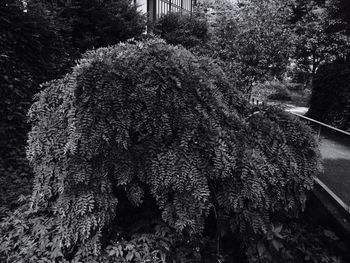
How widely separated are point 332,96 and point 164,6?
38.3 ft

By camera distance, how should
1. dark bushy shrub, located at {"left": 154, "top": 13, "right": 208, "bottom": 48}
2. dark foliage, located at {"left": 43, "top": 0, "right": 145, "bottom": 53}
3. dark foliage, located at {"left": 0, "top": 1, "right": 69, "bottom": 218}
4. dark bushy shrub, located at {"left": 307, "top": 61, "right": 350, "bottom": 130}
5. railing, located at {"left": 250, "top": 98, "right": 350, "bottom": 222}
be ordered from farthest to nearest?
dark bushy shrub, located at {"left": 154, "top": 13, "right": 208, "bottom": 48}, dark bushy shrub, located at {"left": 307, "top": 61, "right": 350, "bottom": 130}, dark foliage, located at {"left": 43, "top": 0, "right": 145, "bottom": 53}, dark foliage, located at {"left": 0, "top": 1, "right": 69, "bottom": 218}, railing, located at {"left": 250, "top": 98, "right": 350, "bottom": 222}

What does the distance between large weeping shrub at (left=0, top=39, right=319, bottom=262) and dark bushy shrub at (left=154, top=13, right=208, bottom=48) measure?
1004cm

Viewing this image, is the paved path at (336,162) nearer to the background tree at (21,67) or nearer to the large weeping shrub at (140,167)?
the large weeping shrub at (140,167)

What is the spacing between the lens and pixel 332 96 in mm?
10008

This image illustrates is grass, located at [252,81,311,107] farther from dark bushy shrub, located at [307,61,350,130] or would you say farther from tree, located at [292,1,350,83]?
tree, located at [292,1,350,83]

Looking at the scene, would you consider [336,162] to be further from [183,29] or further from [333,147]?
[183,29]

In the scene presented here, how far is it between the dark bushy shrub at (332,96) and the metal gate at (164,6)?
7.62m

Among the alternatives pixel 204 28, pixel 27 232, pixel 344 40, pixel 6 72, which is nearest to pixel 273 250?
pixel 27 232

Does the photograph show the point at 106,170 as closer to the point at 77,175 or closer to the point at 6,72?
the point at 77,175

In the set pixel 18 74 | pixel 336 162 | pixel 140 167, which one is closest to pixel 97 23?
pixel 18 74

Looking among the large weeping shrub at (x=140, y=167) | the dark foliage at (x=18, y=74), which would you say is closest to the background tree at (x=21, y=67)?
the dark foliage at (x=18, y=74)

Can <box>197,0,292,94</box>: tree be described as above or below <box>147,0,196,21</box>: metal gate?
below

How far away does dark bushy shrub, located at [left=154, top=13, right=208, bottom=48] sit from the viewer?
514 inches

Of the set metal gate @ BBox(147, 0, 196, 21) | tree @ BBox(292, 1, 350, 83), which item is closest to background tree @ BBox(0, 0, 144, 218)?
metal gate @ BBox(147, 0, 196, 21)
